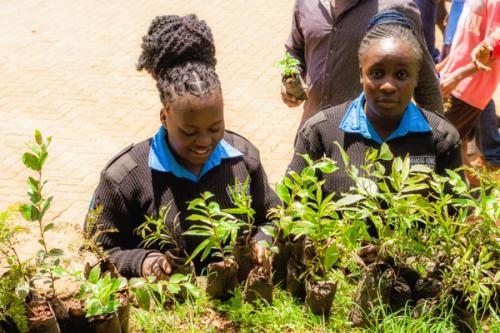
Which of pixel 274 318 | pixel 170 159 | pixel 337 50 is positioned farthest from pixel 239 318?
pixel 337 50

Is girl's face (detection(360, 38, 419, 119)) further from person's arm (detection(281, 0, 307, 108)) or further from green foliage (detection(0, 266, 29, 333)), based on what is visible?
green foliage (detection(0, 266, 29, 333))

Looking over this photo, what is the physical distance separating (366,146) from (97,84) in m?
5.69

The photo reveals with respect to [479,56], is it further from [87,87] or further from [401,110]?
[87,87]

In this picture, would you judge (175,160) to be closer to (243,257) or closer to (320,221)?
(243,257)

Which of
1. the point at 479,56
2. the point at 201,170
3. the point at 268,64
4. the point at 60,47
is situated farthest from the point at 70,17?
the point at 201,170

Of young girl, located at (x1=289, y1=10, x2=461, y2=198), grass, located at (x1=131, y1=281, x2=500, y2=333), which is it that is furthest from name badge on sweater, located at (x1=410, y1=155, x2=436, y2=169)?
Result: grass, located at (x1=131, y1=281, x2=500, y2=333)

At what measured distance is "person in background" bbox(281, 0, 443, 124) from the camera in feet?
12.0

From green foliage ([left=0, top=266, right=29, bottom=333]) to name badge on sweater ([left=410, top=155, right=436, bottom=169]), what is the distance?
1.75 meters

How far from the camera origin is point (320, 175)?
118 inches

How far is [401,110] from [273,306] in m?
1.20

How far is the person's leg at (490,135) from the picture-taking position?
19.2 ft

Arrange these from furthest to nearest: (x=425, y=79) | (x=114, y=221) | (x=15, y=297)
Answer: (x=425, y=79)
(x=114, y=221)
(x=15, y=297)

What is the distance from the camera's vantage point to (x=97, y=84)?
8133mm

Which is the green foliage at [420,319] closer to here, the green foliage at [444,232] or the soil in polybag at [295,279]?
the green foliage at [444,232]
